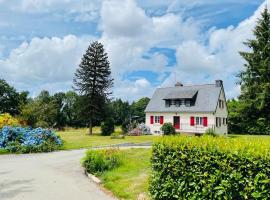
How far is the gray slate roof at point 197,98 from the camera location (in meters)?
46.0

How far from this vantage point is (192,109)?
4694 centimetres

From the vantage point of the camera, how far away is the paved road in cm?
1027

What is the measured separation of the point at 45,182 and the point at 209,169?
7175mm

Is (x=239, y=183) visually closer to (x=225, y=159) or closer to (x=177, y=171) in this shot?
(x=225, y=159)

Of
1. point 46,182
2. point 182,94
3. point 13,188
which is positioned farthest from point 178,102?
point 13,188

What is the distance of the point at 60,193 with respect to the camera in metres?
10.6

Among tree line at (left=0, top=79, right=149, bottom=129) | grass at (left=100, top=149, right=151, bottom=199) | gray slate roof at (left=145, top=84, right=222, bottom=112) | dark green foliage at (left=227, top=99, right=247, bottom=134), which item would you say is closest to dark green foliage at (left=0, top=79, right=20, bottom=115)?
tree line at (left=0, top=79, right=149, bottom=129)

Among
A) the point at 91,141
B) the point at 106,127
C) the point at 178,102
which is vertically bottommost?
the point at 91,141

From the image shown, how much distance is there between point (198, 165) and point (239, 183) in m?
1.16

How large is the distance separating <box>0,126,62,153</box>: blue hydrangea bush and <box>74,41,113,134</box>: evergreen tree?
21662 millimetres

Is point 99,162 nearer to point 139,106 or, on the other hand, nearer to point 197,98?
point 197,98

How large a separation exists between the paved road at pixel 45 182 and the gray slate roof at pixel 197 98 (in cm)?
3053

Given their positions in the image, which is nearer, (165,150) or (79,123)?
(165,150)

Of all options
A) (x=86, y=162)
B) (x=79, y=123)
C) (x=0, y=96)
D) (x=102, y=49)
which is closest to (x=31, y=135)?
(x=86, y=162)
